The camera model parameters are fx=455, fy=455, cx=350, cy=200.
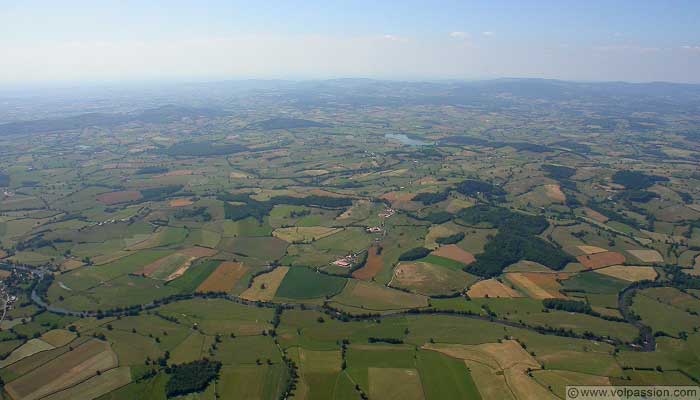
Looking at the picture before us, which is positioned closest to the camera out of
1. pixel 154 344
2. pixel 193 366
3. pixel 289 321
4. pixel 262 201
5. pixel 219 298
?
pixel 193 366

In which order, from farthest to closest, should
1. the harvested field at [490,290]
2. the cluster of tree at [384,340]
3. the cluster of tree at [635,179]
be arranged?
1. the cluster of tree at [635,179]
2. the harvested field at [490,290]
3. the cluster of tree at [384,340]

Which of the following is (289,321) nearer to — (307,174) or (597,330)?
(597,330)

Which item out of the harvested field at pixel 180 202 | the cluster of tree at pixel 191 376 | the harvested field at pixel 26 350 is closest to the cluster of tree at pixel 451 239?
the cluster of tree at pixel 191 376

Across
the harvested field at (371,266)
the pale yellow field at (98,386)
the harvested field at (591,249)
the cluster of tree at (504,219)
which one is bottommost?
the pale yellow field at (98,386)

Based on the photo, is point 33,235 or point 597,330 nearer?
point 597,330

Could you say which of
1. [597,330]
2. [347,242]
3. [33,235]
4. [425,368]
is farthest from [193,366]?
[33,235]

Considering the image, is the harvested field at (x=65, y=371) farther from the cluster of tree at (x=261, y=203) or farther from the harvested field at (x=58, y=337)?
the cluster of tree at (x=261, y=203)

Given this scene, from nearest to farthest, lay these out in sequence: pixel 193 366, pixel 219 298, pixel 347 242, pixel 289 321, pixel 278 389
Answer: pixel 278 389
pixel 193 366
pixel 289 321
pixel 219 298
pixel 347 242
